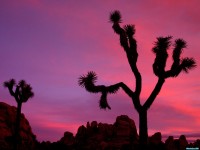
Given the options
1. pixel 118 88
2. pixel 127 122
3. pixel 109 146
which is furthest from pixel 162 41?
pixel 127 122

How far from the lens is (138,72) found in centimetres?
1441

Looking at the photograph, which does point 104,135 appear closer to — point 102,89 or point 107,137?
point 107,137

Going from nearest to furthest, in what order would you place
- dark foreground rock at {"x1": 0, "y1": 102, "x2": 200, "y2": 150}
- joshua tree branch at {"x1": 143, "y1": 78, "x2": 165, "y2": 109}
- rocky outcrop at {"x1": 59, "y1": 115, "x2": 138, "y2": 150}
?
joshua tree branch at {"x1": 143, "y1": 78, "x2": 165, "y2": 109}
dark foreground rock at {"x1": 0, "y1": 102, "x2": 200, "y2": 150}
rocky outcrop at {"x1": 59, "y1": 115, "x2": 138, "y2": 150}

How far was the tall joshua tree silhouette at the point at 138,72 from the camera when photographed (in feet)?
45.6

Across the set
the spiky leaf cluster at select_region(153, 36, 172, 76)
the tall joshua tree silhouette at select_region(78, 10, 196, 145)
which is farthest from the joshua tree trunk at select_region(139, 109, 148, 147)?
the spiky leaf cluster at select_region(153, 36, 172, 76)

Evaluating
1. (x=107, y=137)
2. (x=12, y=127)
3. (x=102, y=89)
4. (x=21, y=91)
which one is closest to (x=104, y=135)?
(x=107, y=137)

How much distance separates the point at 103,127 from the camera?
56719 millimetres

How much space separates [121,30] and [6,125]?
96.7 feet

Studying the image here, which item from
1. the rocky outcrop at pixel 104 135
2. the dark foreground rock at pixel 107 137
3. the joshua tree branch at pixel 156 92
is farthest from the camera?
the rocky outcrop at pixel 104 135

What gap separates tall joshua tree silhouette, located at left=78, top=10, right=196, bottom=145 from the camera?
1389 cm

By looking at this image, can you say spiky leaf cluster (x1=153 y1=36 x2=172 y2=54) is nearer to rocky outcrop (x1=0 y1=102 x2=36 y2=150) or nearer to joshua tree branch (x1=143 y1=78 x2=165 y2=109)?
joshua tree branch (x1=143 y1=78 x2=165 y2=109)

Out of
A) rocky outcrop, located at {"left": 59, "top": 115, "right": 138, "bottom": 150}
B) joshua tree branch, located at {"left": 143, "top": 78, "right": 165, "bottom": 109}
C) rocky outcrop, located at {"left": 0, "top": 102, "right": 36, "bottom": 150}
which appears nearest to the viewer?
joshua tree branch, located at {"left": 143, "top": 78, "right": 165, "bottom": 109}

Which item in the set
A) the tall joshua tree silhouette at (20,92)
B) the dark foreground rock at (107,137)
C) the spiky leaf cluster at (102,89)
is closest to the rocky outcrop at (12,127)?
the dark foreground rock at (107,137)

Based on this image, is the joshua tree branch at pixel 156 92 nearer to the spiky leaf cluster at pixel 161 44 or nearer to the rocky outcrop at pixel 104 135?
the spiky leaf cluster at pixel 161 44
